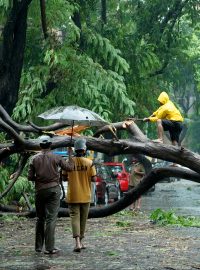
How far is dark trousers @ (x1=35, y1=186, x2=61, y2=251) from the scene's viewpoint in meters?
12.2

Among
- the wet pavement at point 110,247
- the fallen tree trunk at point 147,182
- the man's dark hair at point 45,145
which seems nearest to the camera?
the fallen tree trunk at point 147,182

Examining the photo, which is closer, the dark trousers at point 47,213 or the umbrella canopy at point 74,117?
the umbrella canopy at point 74,117

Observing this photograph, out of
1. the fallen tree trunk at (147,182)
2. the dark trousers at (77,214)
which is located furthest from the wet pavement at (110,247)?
the fallen tree trunk at (147,182)

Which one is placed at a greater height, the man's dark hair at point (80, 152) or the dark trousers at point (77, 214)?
the man's dark hair at point (80, 152)

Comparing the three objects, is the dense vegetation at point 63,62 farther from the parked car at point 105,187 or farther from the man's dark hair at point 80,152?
the man's dark hair at point 80,152

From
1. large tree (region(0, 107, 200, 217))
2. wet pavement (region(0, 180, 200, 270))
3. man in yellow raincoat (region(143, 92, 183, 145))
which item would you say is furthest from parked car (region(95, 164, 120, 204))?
large tree (region(0, 107, 200, 217))

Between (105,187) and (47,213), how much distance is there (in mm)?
15700

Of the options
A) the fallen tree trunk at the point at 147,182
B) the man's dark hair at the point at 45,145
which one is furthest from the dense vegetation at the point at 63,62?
the fallen tree trunk at the point at 147,182

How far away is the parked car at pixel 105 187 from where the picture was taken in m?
27.8

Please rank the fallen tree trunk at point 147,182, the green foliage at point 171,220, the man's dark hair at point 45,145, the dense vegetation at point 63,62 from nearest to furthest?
the fallen tree trunk at point 147,182, the man's dark hair at point 45,145, the green foliage at point 171,220, the dense vegetation at point 63,62

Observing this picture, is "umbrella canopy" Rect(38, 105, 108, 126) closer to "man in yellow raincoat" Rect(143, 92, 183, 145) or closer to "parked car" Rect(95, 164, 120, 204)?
"man in yellow raincoat" Rect(143, 92, 183, 145)

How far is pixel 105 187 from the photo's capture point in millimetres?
27953

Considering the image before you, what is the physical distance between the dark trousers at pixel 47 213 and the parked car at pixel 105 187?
49.0 ft

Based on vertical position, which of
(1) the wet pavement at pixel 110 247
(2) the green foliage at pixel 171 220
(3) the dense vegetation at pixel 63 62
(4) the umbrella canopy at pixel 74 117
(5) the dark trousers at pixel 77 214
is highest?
(3) the dense vegetation at pixel 63 62
